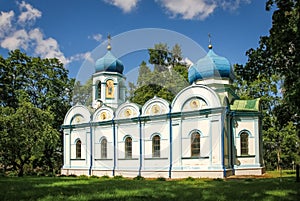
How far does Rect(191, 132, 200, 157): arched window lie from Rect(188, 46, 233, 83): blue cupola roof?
4.42m

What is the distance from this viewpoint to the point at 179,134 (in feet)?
69.8

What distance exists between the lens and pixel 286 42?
34.8ft

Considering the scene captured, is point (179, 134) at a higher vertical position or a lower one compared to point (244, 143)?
higher

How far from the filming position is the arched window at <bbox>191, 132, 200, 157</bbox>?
2089 centimetres

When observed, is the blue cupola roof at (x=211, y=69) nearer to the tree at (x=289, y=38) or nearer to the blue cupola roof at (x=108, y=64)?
the blue cupola roof at (x=108, y=64)

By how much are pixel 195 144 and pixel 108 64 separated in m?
10.0

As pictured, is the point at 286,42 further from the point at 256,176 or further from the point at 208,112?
the point at 256,176

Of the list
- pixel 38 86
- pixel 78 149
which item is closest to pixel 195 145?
pixel 78 149

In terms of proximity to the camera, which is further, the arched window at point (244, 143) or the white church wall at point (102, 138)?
the white church wall at point (102, 138)

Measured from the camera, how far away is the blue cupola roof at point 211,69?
2345 centimetres

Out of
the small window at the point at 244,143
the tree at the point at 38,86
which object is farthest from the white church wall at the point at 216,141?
the tree at the point at 38,86

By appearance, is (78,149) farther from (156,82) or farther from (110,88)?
(156,82)

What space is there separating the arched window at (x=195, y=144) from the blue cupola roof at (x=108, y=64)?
9343 mm

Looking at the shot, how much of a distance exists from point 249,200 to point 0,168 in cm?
2569
